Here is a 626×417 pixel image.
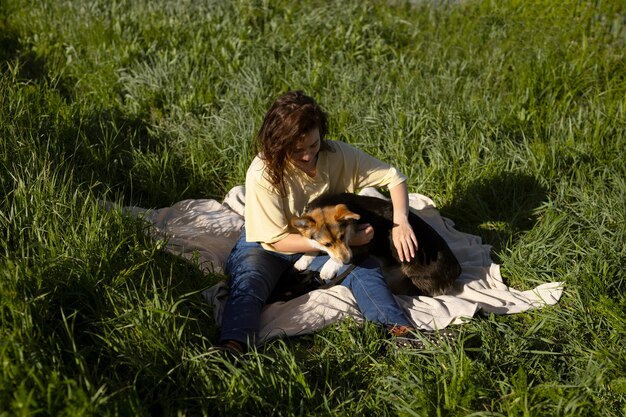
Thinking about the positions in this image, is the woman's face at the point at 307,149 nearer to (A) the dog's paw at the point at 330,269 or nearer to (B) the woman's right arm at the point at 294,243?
(B) the woman's right arm at the point at 294,243

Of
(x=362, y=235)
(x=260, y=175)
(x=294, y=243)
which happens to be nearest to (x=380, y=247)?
(x=362, y=235)

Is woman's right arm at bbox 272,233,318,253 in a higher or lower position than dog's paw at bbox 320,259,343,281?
higher

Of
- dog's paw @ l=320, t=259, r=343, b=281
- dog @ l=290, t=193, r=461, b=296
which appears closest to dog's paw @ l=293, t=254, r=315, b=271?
dog @ l=290, t=193, r=461, b=296

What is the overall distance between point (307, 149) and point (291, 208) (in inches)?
19.7

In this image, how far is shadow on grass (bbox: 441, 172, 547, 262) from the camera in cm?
476

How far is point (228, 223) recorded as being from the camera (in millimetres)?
4691

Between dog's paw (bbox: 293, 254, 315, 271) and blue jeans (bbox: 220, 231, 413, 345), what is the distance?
0.09 feet

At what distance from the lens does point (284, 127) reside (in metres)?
3.54

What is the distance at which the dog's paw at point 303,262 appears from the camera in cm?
400

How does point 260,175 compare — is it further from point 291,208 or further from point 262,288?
point 262,288

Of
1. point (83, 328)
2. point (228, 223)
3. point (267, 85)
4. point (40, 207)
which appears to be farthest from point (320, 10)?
point (83, 328)

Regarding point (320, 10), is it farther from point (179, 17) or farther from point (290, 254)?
point (290, 254)

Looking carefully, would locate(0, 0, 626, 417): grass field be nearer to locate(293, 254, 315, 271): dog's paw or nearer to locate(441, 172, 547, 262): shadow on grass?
locate(441, 172, 547, 262): shadow on grass

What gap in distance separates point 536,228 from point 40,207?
3384mm
